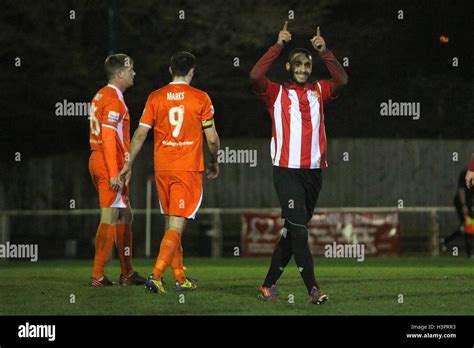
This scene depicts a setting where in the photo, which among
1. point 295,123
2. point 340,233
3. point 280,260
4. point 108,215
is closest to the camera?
point 295,123

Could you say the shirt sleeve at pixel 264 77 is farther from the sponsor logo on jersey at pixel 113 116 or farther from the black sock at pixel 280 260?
the sponsor logo on jersey at pixel 113 116

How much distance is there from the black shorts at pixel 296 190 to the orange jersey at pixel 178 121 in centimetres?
141

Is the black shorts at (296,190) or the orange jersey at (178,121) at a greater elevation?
the orange jersey at (178,121)

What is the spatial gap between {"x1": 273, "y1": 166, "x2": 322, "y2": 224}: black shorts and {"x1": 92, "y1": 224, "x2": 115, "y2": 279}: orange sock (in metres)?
2.61

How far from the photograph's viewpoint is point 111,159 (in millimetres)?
12312

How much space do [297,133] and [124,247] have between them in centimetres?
298

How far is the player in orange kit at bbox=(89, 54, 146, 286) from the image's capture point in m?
12.4

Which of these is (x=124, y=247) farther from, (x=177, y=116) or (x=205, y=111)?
(x=205, y=111)

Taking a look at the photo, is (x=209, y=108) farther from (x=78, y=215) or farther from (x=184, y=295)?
(x=78, y=215)

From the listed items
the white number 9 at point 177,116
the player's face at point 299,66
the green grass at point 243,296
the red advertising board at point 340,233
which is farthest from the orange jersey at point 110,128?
the red advertising board at point 340,233

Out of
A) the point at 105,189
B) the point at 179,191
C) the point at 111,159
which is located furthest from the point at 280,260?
the point at 105,189

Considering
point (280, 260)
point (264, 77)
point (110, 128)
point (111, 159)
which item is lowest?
point (280, 260)

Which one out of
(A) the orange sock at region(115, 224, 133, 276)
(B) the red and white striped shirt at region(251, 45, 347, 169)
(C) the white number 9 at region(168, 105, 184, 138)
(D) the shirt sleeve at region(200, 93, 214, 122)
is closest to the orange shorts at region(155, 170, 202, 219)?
(C) the white number 9 at region(168, 105, 184, 138)

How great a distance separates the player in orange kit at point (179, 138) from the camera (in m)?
11.8
